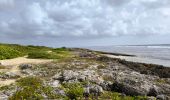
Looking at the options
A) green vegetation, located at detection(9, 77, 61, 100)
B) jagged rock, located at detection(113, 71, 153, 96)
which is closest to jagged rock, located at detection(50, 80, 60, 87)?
A: green vegetation, located at detection(9, 77, 61, 100)

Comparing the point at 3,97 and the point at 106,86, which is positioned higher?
the point at 106,86

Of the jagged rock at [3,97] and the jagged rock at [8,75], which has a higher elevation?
the jagged rock at [8,75]

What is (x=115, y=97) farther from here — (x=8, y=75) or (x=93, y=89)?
(x=8, y=75)

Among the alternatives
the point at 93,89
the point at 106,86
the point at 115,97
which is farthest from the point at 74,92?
the point at 106,86

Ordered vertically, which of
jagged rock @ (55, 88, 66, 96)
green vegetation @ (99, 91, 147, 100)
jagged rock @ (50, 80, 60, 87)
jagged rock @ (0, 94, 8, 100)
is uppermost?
jagged rock @ (50, 80, 60, 87)

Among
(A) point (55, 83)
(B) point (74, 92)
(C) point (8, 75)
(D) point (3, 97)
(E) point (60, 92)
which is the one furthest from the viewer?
(C) point (8, 75)

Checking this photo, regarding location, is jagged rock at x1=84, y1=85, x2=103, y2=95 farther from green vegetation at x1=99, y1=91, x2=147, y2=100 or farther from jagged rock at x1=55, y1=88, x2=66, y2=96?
jagged rock at x1=55, y1=88, x2=66, y2=96

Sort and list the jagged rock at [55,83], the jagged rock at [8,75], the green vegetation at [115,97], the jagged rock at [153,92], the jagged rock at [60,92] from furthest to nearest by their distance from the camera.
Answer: the jagged rock at [8,75] → the jagged rock at [55,83] → the jagged rock at [153,92] → the green vegetation at [115,97] → the jagged rock at [60,92]

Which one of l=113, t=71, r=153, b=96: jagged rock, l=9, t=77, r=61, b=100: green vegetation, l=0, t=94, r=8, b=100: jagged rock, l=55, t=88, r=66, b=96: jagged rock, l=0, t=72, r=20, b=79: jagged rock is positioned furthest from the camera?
l=0, t=72, r=20, b=79: jagged rock

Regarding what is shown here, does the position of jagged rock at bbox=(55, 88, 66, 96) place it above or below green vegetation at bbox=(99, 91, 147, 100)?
above

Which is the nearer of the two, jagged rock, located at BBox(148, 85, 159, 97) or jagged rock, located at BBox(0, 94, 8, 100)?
jagged rock, located at BBox(0, 94, 8, 100)

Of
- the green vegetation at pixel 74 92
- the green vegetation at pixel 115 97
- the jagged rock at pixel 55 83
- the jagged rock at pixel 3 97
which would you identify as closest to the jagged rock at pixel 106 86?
the green vegetation at pixel 115 97

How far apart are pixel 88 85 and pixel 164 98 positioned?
5305 millimetres

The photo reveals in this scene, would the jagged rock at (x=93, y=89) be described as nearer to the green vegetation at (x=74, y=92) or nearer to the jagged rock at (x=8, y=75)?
the green vegetation at (x=74, y=92)
